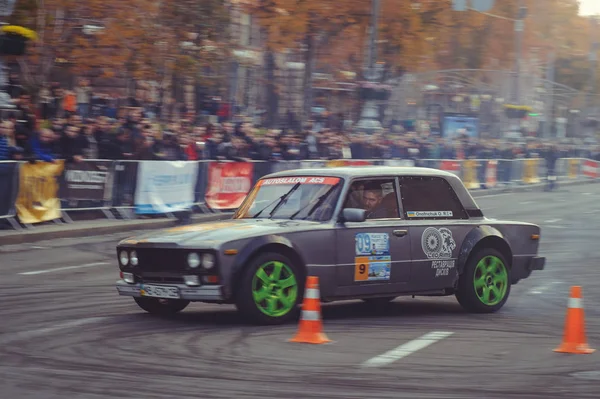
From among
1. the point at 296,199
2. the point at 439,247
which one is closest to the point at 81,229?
the point at 296,199

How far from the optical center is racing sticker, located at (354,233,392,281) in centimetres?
1053

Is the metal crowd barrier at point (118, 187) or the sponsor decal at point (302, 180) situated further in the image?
the metal crowd barrier at point (118, 187)

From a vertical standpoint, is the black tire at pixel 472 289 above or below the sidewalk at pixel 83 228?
above

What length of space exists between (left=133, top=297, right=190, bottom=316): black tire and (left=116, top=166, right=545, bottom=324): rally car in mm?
11

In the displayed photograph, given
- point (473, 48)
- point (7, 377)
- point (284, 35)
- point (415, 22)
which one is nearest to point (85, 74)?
point (284, 35)

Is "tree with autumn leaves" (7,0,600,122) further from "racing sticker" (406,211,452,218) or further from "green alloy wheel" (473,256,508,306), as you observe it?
"green alloy wheel" (473,256,508,306)

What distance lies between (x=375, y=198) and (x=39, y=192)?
33.8ft

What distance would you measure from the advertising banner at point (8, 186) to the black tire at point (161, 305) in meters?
8.62

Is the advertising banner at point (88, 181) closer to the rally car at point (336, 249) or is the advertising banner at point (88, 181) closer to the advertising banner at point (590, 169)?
the rally car at point (336, 249)

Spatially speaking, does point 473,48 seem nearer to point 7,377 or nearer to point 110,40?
point 110,40

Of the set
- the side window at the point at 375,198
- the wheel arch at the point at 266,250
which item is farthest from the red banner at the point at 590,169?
the wheel arch at the point at 266,250

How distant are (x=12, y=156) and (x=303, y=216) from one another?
32.8 ft

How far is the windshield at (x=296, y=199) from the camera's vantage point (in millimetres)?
10630

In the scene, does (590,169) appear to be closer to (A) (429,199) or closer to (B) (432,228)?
(A) (429,199)
